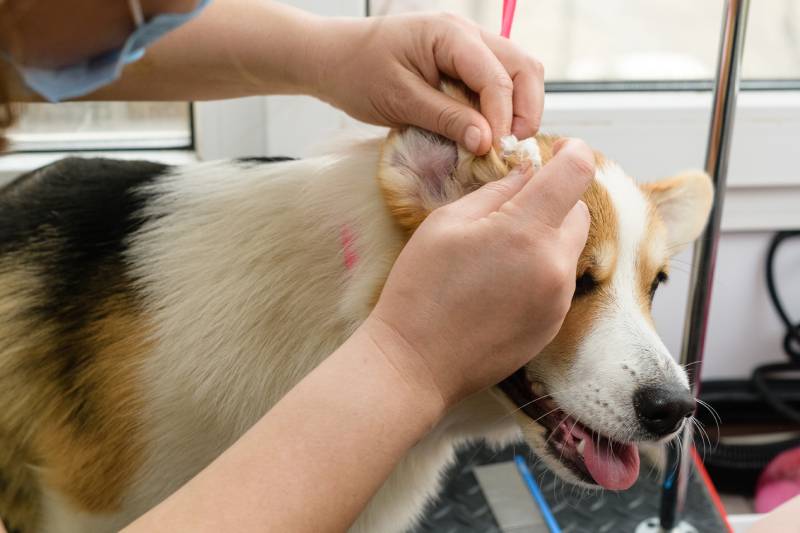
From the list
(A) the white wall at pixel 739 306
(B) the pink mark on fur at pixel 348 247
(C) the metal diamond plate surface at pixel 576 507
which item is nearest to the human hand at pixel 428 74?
(B) the pink mark on fur at pixel 348 247

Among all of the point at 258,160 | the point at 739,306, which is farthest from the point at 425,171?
the point at 739,306

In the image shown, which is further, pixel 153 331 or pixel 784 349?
pixel 784 349

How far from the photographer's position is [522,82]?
28.0 inches

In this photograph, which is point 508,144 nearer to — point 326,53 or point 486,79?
point 486,79

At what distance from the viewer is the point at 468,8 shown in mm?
1166

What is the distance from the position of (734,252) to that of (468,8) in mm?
623

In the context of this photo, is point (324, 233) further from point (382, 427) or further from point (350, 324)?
point (382, 427)

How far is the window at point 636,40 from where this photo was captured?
1.33m

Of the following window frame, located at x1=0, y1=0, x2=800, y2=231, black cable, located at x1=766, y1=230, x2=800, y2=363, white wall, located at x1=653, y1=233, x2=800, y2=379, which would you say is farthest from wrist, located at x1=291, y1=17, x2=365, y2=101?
black cable, located at x1=766, y1=230, x2=800, y2=363

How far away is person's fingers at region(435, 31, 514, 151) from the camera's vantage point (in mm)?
664

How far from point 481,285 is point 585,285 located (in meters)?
0.22

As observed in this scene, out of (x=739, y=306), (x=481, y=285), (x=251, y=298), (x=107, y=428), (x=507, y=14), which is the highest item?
(x=507, y=14)

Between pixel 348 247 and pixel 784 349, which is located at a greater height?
pixel 348 247

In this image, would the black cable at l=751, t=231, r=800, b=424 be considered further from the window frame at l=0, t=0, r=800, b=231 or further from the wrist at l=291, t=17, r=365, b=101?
the wrist at l=291, t=17, r=365, b=101
